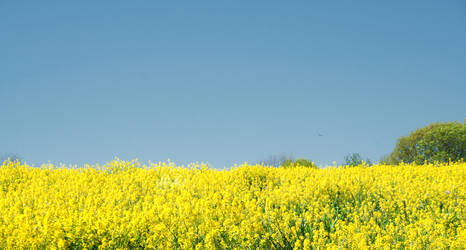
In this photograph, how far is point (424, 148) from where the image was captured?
16641mm

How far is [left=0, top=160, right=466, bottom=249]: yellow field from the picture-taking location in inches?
190

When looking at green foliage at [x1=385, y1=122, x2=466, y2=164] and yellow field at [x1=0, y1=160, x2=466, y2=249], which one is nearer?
yellow field at [x1=0, y1=160, x2=466, y2=249]

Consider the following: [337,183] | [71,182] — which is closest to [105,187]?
[71,182]

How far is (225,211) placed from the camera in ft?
18.9

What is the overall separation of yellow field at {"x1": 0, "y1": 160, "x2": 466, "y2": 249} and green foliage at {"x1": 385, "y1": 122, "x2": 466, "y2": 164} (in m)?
6.13

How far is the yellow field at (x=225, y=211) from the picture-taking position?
4.84m

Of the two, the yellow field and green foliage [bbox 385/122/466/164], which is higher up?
green foliage [bbox 385/122/466/164]

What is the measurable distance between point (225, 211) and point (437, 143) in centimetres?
1373

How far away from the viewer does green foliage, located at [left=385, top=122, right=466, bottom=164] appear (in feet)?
53.2

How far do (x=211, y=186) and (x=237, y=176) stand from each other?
1.61m

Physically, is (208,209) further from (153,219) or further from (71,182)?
(71,182)

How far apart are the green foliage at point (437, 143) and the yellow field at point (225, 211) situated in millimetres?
6134

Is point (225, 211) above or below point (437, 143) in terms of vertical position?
below

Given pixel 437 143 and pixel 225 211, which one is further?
pixel 437 143
